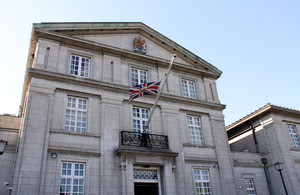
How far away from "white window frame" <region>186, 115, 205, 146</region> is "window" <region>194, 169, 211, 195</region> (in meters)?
1.90

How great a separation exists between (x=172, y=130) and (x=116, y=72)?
16.6 ft

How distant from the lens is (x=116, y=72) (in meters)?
17.9

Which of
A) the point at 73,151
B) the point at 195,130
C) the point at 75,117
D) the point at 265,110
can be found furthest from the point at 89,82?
the point at 265,110

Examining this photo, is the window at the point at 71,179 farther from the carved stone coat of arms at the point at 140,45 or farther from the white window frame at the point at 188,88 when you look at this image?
the white window frame at the point at 188,88

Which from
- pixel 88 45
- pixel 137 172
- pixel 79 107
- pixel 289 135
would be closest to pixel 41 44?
pixel 88 45

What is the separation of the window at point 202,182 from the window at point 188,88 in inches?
215

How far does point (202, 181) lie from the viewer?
17.3 m

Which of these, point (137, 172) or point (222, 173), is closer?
point (137, 172)

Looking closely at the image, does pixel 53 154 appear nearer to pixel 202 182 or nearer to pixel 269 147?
pixel 202 182

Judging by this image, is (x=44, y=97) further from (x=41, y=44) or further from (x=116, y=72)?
(x=116, y=72)

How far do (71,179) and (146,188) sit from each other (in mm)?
5002

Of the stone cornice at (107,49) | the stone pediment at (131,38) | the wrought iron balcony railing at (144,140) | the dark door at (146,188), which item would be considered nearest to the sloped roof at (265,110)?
the stone pediment at (131,38)

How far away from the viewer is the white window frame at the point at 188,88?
20375 millimetres

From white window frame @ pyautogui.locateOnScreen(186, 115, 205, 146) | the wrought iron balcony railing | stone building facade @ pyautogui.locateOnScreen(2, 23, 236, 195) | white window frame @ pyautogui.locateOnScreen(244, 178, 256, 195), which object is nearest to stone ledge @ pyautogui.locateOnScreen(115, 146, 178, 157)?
stone building facade @ pyautogui.locateOnScreen(2, 23, 236, 195)
